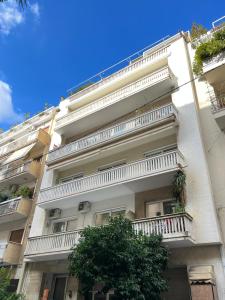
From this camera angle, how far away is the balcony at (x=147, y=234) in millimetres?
10242

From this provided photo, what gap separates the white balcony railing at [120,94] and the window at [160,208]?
721 cm

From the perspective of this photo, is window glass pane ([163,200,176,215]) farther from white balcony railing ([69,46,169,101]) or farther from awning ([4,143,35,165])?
awning ([4,143,35,165])

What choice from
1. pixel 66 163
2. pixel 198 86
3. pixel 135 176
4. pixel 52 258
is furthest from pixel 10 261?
pixel 198 86

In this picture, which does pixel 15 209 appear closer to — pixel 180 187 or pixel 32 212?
pixel 32 212

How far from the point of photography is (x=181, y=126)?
13641 mm

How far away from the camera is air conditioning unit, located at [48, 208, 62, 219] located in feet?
54.1

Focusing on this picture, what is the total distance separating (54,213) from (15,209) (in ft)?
10.7

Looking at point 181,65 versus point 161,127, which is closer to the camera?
point 161,127

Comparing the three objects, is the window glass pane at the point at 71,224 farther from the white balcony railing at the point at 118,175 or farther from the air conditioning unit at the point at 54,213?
the white balcony railing at the point at 118,175

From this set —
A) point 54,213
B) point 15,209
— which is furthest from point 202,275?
point 15,209

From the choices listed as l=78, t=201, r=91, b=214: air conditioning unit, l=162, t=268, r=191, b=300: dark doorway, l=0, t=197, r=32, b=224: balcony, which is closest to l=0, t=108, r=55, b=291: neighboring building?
l=0, t=197, r=32, b=224: balcony

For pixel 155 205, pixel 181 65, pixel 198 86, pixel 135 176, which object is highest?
pixel 181 65

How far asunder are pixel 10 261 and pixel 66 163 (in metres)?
6.86

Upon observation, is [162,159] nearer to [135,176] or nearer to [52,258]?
[135,176]
